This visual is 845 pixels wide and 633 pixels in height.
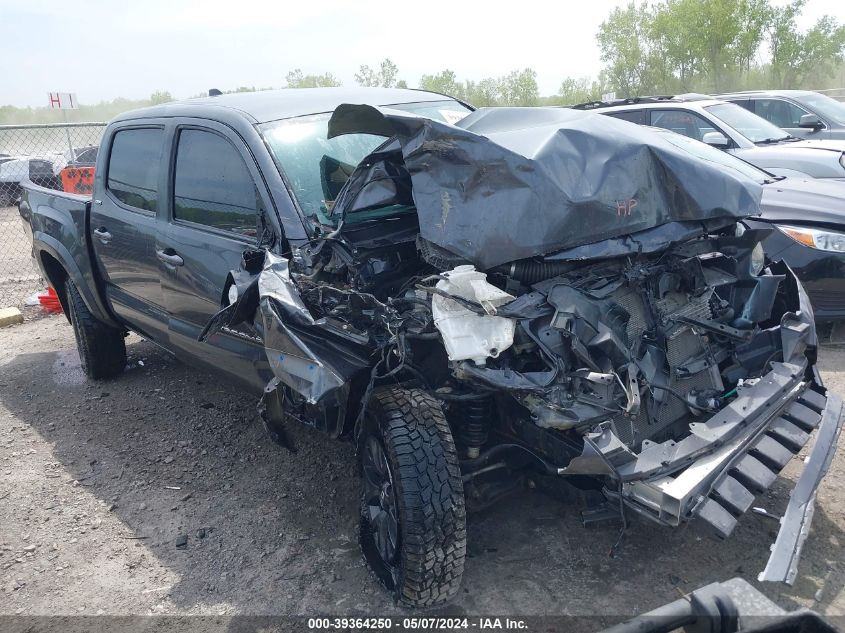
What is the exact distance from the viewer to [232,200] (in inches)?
147

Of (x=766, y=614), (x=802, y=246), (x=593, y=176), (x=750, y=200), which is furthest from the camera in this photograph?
(x=802, y=246)

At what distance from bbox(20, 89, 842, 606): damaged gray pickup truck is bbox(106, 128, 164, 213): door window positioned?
716mm

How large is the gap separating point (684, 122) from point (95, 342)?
22.0 feet

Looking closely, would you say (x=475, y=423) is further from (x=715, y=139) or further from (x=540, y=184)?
(x=715, y=139)

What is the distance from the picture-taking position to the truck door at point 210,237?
3631mm

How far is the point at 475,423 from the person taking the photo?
2959mm

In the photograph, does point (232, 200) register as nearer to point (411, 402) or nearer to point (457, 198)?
point (457, 198)

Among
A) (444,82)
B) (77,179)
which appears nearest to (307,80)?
(444,82)

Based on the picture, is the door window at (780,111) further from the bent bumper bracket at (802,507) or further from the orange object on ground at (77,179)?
the orange object on ground at (77,179)

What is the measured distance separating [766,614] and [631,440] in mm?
1209

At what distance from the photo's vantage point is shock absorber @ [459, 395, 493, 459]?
2.94 meters

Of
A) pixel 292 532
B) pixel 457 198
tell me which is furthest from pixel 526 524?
pixel 457 198

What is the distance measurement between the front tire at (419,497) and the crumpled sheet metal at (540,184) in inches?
25.8

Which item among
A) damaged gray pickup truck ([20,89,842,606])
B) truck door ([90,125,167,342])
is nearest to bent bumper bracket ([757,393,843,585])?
damaged gray pickup truck ([20,89,842,606])
